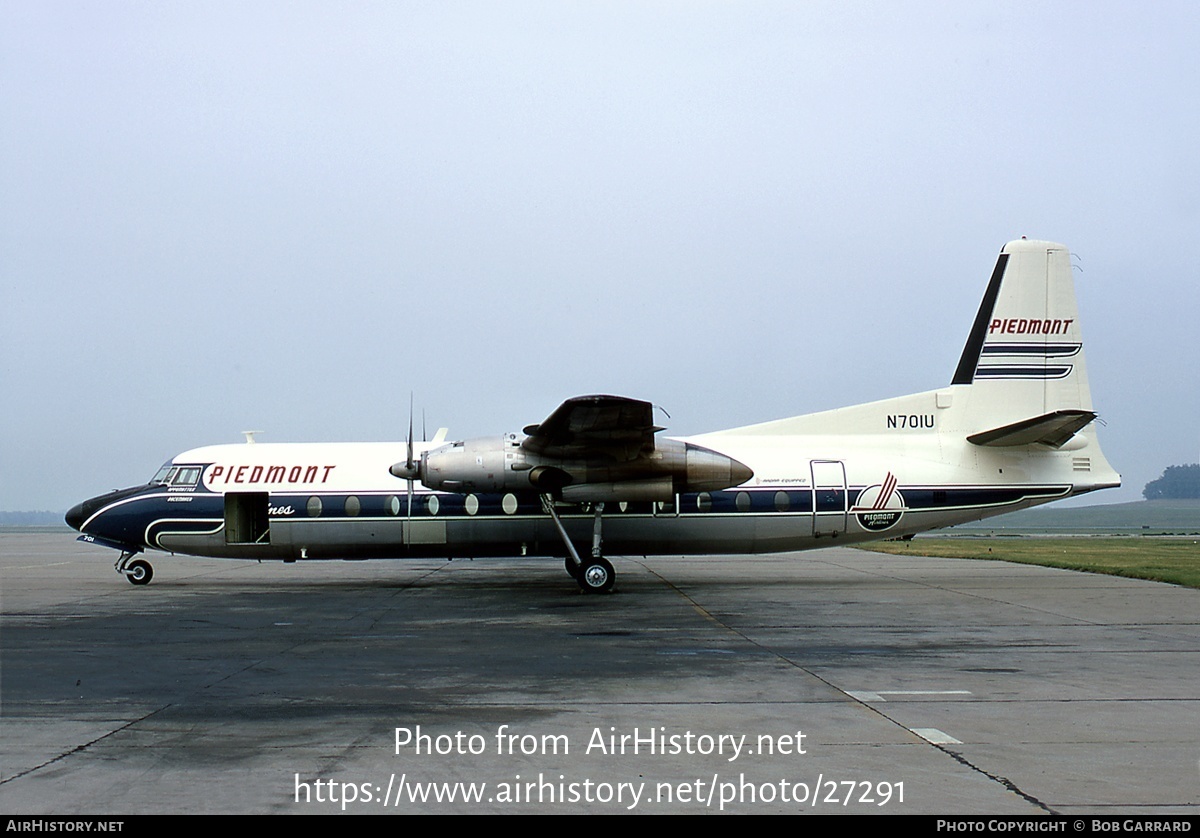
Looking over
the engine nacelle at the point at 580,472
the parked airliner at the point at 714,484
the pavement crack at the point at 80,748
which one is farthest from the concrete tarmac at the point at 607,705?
the parked airliner at the point at 714,484

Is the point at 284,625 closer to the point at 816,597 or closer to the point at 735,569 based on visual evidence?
the point at 816,597

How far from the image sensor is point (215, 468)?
19.6m

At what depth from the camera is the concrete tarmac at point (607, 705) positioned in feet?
18.5

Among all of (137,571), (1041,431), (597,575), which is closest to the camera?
(597,575)

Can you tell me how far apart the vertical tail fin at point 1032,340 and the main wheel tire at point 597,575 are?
8.15 m

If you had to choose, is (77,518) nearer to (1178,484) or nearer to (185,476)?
(185,476)

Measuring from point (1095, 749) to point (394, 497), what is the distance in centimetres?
1433

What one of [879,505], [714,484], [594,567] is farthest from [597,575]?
[879,505]

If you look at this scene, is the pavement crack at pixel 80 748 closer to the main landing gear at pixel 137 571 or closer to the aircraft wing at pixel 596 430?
the aircraft wing at pixel 596 430

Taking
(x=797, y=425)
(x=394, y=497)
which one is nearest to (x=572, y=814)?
(x=394, y=497)

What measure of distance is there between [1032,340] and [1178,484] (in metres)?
176

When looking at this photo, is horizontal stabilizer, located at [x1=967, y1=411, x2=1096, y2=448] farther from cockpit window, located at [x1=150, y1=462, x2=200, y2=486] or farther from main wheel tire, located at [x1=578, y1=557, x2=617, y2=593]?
cockpit window, located at [x1=150, y1=462, x2=200, y2=486]

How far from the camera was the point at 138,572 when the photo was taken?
20688 mm

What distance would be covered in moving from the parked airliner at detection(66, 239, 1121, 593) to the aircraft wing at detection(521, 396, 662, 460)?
8.0 inches
